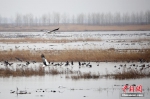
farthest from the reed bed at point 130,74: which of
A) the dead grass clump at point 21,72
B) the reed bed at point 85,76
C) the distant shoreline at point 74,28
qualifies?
the distant shoreline at point 74,28

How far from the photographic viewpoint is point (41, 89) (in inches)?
333

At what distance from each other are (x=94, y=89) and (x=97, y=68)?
8.52ft

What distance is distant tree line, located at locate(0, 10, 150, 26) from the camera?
38.7 metres

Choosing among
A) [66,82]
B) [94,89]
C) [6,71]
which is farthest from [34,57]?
[94,89]

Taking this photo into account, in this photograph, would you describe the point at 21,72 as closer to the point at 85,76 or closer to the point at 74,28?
the point at 85,76

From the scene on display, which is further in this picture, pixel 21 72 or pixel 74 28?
pixel 74 28

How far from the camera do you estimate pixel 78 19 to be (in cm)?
4516

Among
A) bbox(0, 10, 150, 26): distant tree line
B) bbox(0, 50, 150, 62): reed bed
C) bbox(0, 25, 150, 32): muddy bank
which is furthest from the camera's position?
bbox(0, 10, 150, 26): distant tree line

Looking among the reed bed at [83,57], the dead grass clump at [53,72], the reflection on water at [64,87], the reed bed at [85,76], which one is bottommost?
the reflection on water at [64,87]

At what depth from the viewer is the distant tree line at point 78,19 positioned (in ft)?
127

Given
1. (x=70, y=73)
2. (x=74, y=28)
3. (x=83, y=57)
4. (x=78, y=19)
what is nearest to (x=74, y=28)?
(x=74, y=28)

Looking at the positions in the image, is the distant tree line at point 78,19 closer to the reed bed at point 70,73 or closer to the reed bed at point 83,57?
the reed bed at point 83,57

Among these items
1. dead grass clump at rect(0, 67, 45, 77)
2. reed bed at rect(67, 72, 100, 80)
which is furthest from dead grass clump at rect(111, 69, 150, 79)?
dead grass clump at rect(0, 67, 45, 77)

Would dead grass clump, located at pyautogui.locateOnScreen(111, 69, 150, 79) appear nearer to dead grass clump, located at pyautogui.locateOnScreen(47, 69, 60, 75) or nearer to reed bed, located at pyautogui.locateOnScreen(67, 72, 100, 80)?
reed bed, located at pyautogui.locateOnScreen(67, 72, 100, 80)
